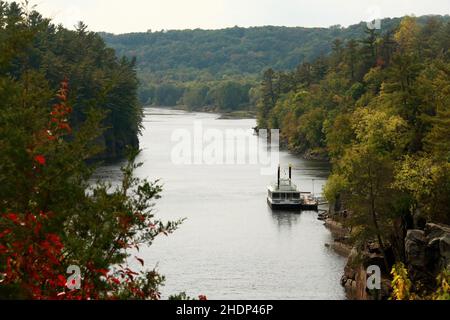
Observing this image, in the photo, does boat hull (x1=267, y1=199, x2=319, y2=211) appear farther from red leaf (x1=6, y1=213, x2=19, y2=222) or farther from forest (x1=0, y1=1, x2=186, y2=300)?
red leaf (x1=6, y1=213, x2=19, y2=222)

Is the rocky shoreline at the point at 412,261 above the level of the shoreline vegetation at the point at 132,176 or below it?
below

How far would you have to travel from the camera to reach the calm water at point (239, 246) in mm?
49688

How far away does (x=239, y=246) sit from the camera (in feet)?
204

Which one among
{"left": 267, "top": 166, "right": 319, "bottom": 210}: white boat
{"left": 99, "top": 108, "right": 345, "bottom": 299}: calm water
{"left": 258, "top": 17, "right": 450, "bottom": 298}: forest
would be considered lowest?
{"left": 99, "top": 108, "right": 345, "bottom": 299}: calm water

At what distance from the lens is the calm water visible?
49.7 m

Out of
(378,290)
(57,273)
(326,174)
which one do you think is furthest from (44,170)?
(326,174)
